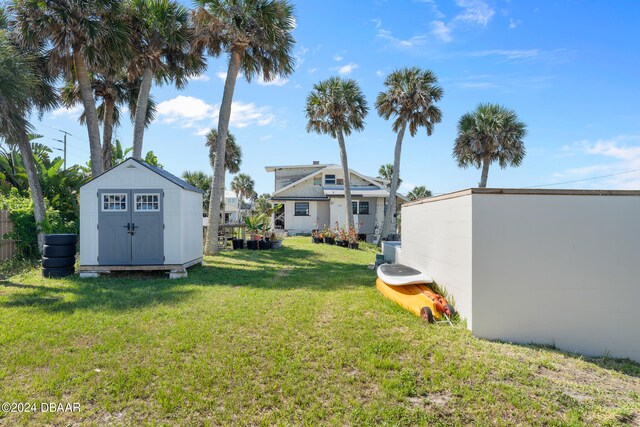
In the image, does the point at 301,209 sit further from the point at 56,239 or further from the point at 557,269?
the point at 557,269

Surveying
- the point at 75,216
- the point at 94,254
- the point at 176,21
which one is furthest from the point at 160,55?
the point at 94,254

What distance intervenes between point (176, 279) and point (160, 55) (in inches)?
406

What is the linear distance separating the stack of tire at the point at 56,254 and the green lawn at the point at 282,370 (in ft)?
8.55

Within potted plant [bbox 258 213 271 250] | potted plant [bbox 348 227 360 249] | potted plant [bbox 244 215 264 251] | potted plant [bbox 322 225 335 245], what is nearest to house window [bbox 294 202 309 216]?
potted plant [bbox 322 225 335 245]

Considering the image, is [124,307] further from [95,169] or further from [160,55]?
[160,55]

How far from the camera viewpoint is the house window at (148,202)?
359 inches

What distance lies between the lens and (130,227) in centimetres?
905

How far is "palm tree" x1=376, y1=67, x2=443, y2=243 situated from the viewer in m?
19.9

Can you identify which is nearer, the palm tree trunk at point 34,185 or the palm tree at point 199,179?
the palm tree trunk at point 34,185

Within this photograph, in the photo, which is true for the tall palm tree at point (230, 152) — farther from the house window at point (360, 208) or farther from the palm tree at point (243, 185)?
the palm tree at point (243, 185)

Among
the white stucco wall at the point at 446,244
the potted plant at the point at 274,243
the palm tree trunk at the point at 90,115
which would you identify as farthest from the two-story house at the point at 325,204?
the white stucco wall at the point at 446,244

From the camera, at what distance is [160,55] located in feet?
46.9

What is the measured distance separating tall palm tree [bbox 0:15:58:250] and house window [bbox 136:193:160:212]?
455 cm

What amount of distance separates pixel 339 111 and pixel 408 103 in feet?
13.3
